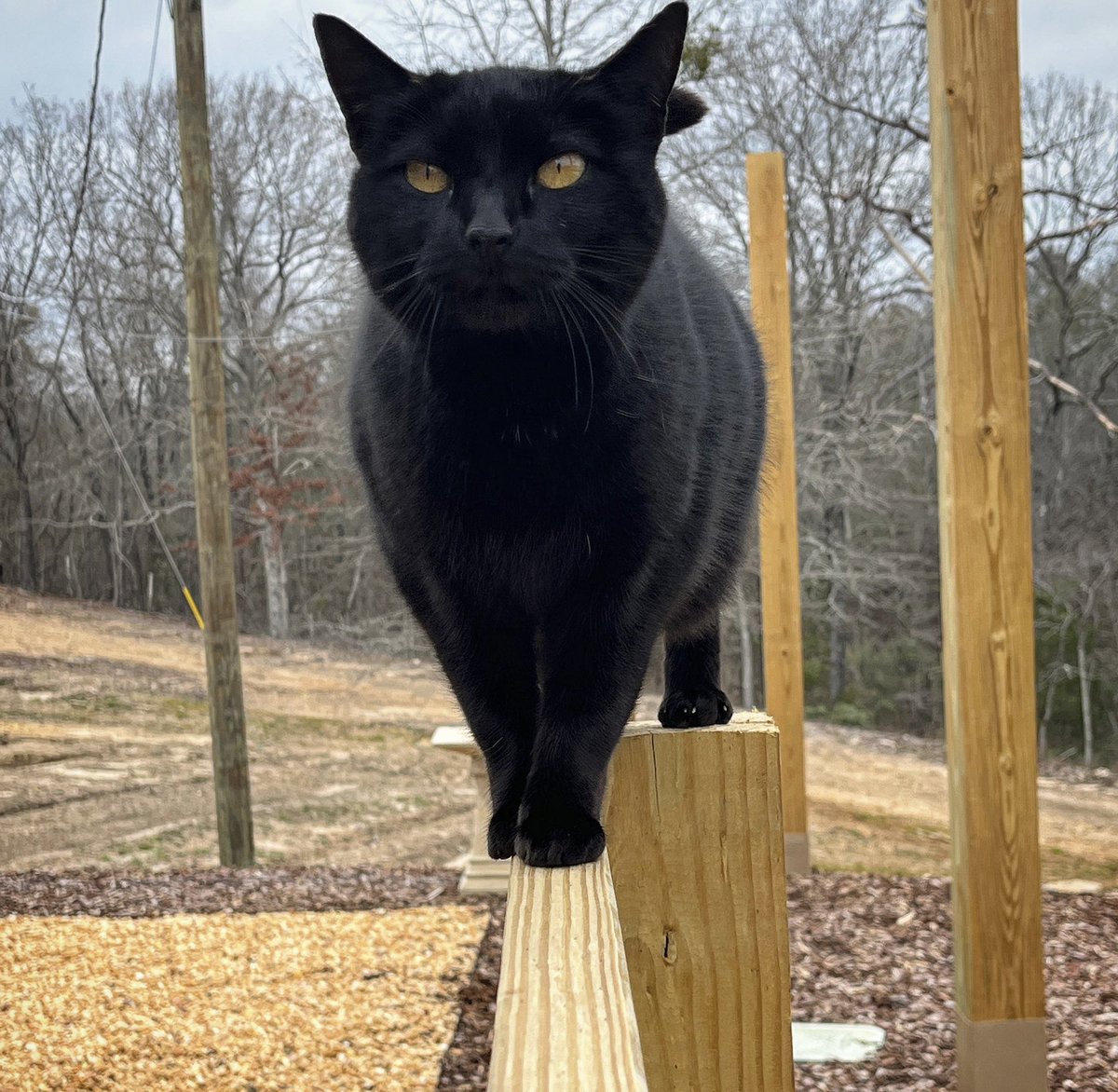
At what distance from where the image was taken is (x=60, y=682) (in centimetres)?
496

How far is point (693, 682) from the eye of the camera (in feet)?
4.76

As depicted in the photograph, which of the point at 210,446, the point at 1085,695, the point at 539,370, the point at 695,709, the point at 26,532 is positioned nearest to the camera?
the point at 539,370

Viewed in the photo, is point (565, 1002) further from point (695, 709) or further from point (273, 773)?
point (273, 773)

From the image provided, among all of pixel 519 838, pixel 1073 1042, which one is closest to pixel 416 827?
pixel 1073 1042

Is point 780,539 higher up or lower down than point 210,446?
lower down

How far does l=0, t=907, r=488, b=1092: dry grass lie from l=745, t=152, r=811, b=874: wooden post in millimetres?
1343

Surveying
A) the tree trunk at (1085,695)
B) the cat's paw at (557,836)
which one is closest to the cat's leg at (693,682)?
the cat's paw at (557,836)

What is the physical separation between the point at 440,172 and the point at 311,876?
3801 millimetres

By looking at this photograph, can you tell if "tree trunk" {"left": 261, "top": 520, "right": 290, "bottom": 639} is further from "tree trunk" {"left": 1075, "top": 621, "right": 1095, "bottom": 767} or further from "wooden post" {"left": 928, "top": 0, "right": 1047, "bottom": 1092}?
"tree trunk" {"left": 1075, "top": 621, "right": 1095, "bottom": 767}

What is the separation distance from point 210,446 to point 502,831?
3.49 metres

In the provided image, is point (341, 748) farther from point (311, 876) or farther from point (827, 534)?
point (827, 534)

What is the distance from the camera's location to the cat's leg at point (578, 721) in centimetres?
99

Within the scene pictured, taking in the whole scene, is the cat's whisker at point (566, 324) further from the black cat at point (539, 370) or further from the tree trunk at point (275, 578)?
the tree trunk at point (275, 578)

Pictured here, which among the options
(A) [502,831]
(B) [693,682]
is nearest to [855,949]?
(B) [693,682]
